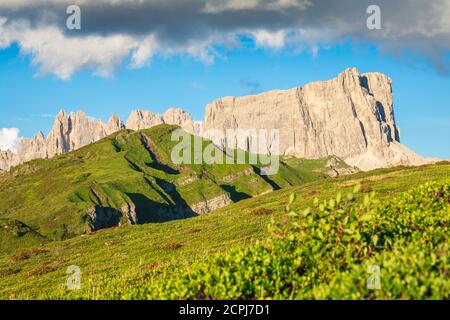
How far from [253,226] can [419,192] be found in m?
30.8

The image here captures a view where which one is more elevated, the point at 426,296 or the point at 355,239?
the point at 355,239

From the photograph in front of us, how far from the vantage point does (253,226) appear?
180ft

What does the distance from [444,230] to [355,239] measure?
4717 mm

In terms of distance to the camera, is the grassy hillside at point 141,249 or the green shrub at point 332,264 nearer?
the green shrub at point 332,264

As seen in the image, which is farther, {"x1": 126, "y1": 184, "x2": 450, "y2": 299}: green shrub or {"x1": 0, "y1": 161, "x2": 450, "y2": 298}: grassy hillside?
{"x1": 0, "y1": 161, "x2": 450, "y2": 298}: grassy hillside

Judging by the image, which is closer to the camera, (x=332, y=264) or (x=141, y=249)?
(x=332, y=264)

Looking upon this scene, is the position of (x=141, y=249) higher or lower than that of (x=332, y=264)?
higher

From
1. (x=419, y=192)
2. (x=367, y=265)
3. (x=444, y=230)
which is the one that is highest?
(x=419, y=192)

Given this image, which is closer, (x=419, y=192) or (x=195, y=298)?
(x=195, y=298)

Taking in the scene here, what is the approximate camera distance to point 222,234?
5372 cm
